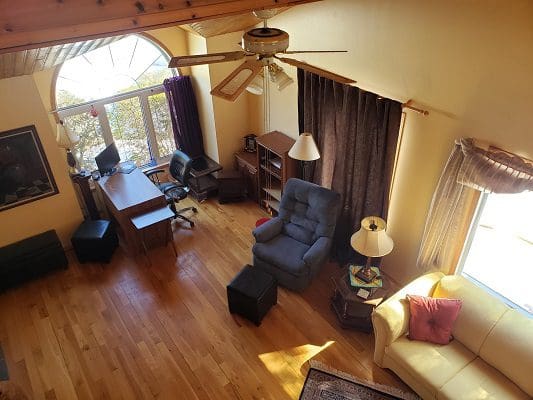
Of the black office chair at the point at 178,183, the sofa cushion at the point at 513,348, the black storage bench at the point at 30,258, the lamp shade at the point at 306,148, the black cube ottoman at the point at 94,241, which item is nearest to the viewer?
the sofa cushion at the point at 513,348

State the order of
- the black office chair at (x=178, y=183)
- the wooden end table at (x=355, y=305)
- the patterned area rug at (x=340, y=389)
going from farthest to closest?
the black office chair at (x=178, y=183) → the wooden end table at (x=355, y=305) → the patterned area rug at (x=340, y=389)

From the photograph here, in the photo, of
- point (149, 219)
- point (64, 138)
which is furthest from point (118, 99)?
point (149, 219)

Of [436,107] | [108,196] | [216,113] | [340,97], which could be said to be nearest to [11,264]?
[108,196]

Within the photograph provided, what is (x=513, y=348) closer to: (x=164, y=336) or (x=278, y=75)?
(x=278, y=75)

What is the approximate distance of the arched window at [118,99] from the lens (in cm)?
537

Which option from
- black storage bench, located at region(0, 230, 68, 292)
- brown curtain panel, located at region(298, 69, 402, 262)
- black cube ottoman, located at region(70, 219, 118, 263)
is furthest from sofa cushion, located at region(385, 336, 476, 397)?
black storage bench, located at region(0, 230, 68, 292)

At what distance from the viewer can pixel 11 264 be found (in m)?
4.74

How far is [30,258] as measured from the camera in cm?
483

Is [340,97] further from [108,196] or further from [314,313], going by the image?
[108,196]

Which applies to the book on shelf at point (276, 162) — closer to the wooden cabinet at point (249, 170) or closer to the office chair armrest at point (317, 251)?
the wooden cabinet at point (249, 170)

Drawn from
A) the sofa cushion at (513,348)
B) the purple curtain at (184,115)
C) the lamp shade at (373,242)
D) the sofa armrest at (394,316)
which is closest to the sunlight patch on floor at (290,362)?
the sofa armrest at (394,316)

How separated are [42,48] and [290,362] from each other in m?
3.55

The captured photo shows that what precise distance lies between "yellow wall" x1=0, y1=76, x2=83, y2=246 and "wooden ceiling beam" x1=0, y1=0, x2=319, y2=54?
8.86 feet

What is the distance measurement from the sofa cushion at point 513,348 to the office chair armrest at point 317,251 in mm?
1755
